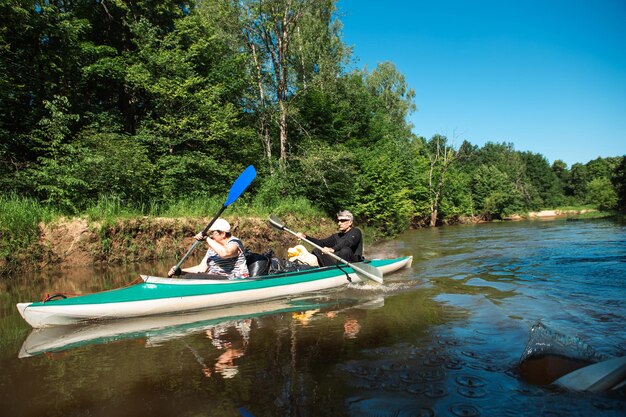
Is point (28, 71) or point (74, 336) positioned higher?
point (28, 71)

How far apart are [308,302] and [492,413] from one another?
3763mm

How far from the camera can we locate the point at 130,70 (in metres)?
14.6

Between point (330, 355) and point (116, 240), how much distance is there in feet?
27.5

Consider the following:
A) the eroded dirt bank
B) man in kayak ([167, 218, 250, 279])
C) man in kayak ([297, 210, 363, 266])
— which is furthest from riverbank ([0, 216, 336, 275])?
man in kayak ([297, 210, 363, 266])

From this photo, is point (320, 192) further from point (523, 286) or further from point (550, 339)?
point (550, 339)

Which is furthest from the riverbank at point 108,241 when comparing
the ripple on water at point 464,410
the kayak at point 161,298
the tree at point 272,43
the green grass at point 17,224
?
the ripple on water at point 464,410

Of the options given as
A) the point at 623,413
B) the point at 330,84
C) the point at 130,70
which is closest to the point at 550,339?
the point at 623,413

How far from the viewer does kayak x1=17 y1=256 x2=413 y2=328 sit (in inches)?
181

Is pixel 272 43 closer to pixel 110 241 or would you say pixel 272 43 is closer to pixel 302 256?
pixel 110 241

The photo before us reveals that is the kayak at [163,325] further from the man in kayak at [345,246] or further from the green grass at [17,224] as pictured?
the green grass at [17,224]

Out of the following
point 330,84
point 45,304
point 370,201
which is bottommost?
point 45,304

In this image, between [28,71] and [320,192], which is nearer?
[28,71]

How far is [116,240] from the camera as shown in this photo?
998 cm

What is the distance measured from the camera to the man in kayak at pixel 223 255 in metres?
5.47
